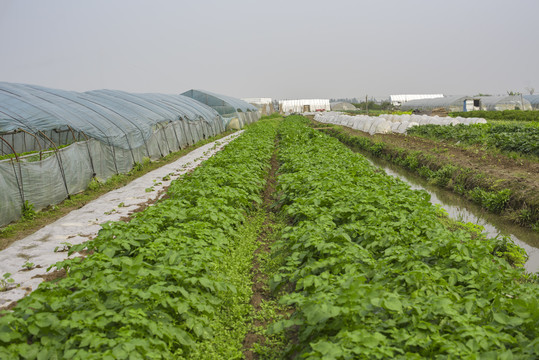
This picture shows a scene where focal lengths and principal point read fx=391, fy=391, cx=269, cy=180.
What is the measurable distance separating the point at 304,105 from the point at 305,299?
272 feet

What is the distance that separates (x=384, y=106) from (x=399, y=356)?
253 ft

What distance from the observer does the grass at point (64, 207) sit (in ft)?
23.6

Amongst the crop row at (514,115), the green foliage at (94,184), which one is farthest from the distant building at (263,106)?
the green foliage at (94,184)

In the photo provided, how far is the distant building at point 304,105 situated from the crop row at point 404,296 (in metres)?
78.6

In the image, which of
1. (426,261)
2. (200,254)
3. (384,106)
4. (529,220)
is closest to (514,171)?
(529,220)

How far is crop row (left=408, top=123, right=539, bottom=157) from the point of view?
531 inches

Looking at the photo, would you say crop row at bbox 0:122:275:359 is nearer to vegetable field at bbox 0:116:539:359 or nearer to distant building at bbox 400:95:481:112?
vegetable field at bbox 0:116:539:359

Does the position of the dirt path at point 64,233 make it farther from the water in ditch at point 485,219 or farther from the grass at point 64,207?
the water in ditch at point 485,219

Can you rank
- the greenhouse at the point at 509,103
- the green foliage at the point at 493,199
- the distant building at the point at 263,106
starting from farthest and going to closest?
the distant building at the point at 263,106 < the greenhouse at the point at 509,103 < the green foliage at the point at 493,199

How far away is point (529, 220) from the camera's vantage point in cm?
765

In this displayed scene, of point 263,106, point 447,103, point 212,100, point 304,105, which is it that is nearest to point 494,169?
point 212,100

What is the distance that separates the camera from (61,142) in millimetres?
12734

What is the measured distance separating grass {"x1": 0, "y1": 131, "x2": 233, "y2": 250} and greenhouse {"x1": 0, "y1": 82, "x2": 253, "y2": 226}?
0.18 meters

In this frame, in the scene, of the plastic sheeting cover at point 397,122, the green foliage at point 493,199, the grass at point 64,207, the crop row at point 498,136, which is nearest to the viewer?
the grass at point 64,207
